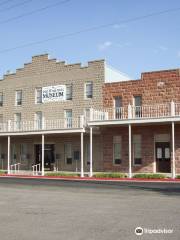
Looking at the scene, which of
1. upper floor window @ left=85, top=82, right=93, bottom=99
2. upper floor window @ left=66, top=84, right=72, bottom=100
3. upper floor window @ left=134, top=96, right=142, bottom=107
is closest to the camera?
upper floor window @ left=134, top=96, right=142, bottom=107

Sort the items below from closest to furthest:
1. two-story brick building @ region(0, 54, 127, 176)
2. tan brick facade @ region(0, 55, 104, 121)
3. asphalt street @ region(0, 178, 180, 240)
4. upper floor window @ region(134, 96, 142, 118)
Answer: asphalt street @ region(0, 178, 180, 240) → upper floor window @ region(134, 96, 142, 118) → two-story brick building @ region(0, 54, 127, 176) → tan brick facade @ region(0, 55, 104, 121)

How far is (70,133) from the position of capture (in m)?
36.2

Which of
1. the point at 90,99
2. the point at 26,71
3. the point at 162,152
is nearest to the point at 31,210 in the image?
the point at 162,152

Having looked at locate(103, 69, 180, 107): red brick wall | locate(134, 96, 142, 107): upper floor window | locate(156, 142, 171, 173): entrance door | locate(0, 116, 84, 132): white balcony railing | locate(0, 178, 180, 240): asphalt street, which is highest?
locate(103, 69, 180, 107): red brick wall

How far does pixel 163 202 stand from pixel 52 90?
25.4m

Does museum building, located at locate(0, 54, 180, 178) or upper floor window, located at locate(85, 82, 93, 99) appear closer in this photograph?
museum building, located at locate(0, 54, 180, 178)

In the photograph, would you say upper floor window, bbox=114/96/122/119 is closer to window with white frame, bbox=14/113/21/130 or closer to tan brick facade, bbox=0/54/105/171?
tan brick facade, bbox=0/54/105/171

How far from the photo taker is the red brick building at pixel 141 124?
104ft

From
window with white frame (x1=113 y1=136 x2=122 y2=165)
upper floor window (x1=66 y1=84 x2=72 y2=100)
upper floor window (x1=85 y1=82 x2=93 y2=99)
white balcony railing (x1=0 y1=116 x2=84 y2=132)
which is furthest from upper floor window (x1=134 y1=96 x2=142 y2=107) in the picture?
upper floor window (x1=66 y1=84 x2=72 y2=100)

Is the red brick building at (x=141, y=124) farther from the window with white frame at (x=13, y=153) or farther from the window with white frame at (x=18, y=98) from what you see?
the window with white frame at (x=13, y=153)

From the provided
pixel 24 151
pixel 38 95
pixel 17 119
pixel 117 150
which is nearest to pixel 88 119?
pixel 117 150

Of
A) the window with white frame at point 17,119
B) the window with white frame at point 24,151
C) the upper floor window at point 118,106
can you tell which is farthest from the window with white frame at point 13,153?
the upper floor window at point 118,106

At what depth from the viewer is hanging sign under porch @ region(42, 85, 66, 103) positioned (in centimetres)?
3856

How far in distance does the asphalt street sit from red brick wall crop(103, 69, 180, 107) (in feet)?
52.5
